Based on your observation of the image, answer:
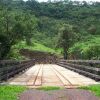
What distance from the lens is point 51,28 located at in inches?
5030

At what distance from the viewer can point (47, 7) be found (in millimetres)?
157500

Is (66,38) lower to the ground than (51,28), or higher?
lower

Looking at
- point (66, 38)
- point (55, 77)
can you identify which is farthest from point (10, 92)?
point (66, 38)

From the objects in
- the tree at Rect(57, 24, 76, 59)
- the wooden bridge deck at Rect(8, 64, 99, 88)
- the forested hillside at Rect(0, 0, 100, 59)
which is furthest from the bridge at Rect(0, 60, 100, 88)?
the tree at Rect(57, 24, 76, 59)

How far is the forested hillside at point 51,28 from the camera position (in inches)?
1027

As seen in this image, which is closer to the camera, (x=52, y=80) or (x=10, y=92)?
(x=10, y=92)

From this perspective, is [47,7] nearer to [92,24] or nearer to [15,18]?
[92,24]

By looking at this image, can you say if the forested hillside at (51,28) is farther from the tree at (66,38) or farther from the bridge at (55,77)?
the bridge at (55,77)

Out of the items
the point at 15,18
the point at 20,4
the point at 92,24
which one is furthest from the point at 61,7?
the point at 15,18

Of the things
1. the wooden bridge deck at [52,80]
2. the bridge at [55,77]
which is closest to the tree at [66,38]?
the bridge at [55,77]

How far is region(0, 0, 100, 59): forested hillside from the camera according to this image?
26094mm

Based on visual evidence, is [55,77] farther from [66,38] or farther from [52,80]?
[66,38]

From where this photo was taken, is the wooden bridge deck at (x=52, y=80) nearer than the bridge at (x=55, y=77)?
Yes

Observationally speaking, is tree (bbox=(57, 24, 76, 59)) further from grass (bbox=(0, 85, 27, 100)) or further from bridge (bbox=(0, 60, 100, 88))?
grass (bbox=(0, 85, 27, 100))
